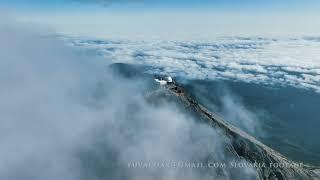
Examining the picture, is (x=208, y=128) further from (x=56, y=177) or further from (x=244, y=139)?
(x=56, y=177)

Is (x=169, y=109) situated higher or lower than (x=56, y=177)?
higher

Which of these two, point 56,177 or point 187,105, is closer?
point 56,177

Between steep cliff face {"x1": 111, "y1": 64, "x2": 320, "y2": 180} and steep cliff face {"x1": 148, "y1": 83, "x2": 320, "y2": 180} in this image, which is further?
steep cliff face {"x1": 148, "y1": 83, "x2": 320, "y2": 180}

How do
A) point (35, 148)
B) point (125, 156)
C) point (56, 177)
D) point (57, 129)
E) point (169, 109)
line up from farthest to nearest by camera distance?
point (57, 129), point (169, 109), point (35, 148), point (125, 156), point (56, 177)

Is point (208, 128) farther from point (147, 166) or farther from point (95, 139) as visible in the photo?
point (95, 139)

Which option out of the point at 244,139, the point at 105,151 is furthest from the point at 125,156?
the point at 244,139

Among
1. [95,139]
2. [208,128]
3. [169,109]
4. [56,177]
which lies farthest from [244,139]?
[56,177]

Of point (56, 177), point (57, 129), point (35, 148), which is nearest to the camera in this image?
point (56, 177)

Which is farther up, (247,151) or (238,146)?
(238,146)

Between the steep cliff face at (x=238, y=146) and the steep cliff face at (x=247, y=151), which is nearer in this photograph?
the steep cliff face at (x=238, y=146)

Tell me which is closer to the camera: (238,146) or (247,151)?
(238,146)
